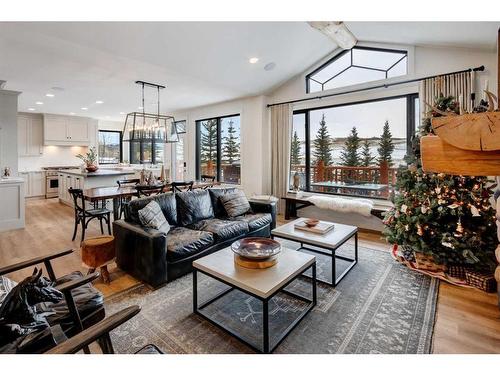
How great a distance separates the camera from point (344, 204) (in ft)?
15.0

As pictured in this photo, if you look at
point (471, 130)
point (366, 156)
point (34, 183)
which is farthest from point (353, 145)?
point (34, 183)

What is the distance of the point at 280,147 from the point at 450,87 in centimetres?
290

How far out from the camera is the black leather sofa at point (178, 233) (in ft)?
8.53

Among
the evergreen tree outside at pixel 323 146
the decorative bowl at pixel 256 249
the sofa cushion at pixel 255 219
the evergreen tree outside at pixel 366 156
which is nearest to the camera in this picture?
the decorative bowl at pixel 256 249

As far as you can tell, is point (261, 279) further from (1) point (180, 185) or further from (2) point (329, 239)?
(1) point (180, 185)

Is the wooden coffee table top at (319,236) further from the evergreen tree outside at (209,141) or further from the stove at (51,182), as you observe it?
the stove at (51,182)

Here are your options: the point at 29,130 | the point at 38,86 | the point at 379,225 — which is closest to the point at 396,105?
the point at 379,225

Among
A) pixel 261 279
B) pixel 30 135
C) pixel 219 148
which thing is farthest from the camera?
pixel 30 135

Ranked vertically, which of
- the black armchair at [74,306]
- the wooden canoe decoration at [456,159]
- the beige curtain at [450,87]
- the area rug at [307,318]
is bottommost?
the area rug at [307,318]

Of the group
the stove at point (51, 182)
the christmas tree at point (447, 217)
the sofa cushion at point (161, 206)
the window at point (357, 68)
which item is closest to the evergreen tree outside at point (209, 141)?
the window at point (357, 68)

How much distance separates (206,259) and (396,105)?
3979mm

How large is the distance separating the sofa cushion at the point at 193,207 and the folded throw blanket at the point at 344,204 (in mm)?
2048

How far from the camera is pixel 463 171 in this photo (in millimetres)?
782
